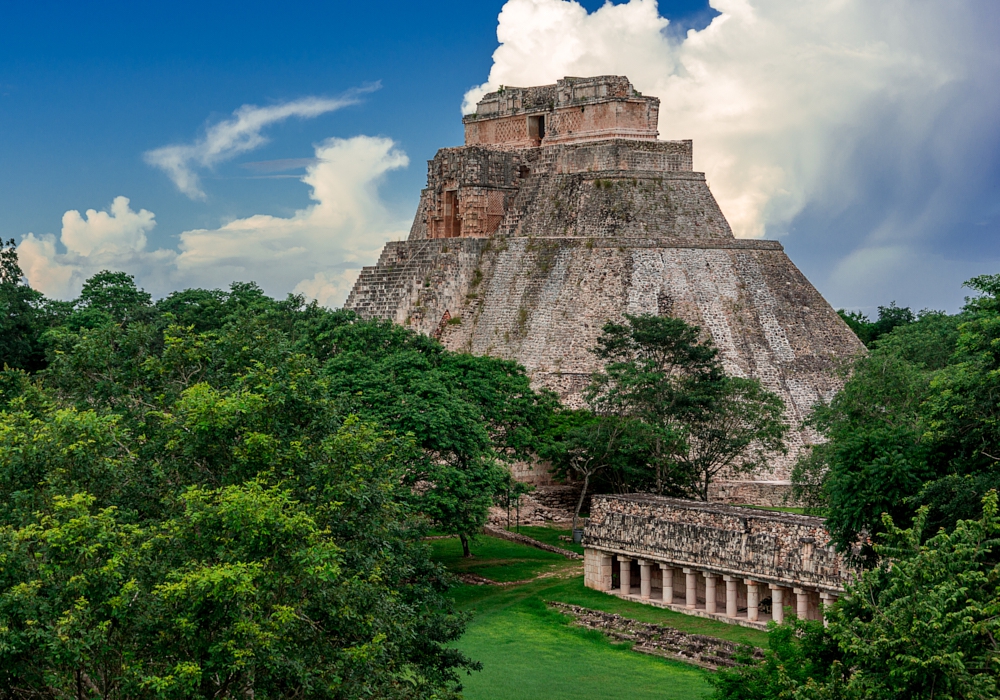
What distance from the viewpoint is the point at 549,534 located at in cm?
3322

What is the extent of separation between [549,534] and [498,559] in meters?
3.55

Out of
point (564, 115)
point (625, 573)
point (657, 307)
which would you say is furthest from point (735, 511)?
point (564, 115)

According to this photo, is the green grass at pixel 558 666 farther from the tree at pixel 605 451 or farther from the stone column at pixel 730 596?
the tree at pixel 605 451

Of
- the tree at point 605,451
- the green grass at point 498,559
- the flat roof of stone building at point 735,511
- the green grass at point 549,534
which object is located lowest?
the green grass at point 498,559

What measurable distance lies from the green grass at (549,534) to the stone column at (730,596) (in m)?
7.45

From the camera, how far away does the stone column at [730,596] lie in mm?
23688

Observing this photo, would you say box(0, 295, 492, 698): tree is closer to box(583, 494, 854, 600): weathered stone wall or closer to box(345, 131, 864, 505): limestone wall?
box(583, 494, 854, 600): weathered stone wall

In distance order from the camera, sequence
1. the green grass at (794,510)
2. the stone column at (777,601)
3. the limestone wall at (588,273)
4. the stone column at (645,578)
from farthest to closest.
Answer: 1. the limestone wall at (588,273)
2. the green grass at (794,510)
3. the stone column at (645,578)
4. the stone column at (777,601)

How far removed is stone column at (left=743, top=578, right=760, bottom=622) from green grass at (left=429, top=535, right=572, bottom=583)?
20.9ft

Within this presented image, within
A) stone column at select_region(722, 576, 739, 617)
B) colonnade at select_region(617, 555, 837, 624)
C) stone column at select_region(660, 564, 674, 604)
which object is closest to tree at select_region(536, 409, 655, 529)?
colonnade at select_region(617, 555, 837, 624)

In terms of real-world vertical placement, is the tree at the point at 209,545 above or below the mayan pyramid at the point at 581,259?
below

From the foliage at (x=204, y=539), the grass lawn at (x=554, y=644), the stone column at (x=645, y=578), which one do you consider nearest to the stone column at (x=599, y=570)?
the grass lawn at (x=554, y=644)

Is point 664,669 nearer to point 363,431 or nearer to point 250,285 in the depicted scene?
point 363,431

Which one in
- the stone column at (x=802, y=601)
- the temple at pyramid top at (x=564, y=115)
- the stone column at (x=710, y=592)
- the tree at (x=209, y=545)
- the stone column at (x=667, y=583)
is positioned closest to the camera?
the tree at (x=209, y=545)
